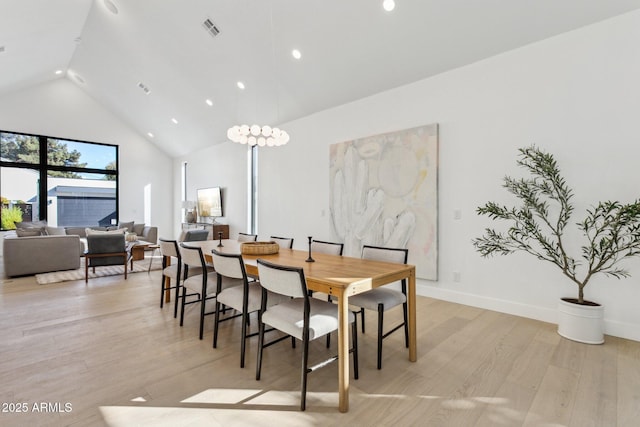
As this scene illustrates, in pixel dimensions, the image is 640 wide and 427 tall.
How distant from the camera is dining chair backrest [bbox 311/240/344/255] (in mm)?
3309

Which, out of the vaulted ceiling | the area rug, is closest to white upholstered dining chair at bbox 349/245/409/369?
the vaulted ceiling

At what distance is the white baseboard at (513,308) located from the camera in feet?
9.21

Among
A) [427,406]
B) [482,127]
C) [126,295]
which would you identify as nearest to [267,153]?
[126,295]

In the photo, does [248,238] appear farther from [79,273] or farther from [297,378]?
[79,273]

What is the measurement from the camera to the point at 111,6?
5340 millimetres

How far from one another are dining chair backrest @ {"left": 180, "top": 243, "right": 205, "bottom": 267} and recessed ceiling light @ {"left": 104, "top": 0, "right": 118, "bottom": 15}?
500 centimetres

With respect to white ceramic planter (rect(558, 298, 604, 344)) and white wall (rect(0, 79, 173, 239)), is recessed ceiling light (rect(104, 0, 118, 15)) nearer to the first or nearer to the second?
white wall (rect(0, 79, 173, 239))

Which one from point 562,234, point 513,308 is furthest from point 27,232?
point 562,234

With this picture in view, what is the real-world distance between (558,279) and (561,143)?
1.42m

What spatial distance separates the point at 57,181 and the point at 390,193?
9403 mm

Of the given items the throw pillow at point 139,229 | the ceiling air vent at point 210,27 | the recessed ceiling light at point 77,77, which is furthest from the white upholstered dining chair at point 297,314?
the recessed ceiling light at point 77,77

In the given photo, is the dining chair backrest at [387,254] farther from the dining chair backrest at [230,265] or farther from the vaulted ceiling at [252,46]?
the vaulted ceiling at [252,46]

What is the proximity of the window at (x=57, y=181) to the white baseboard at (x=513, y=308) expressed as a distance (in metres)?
9.57

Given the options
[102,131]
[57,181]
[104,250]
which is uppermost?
[102,131]
